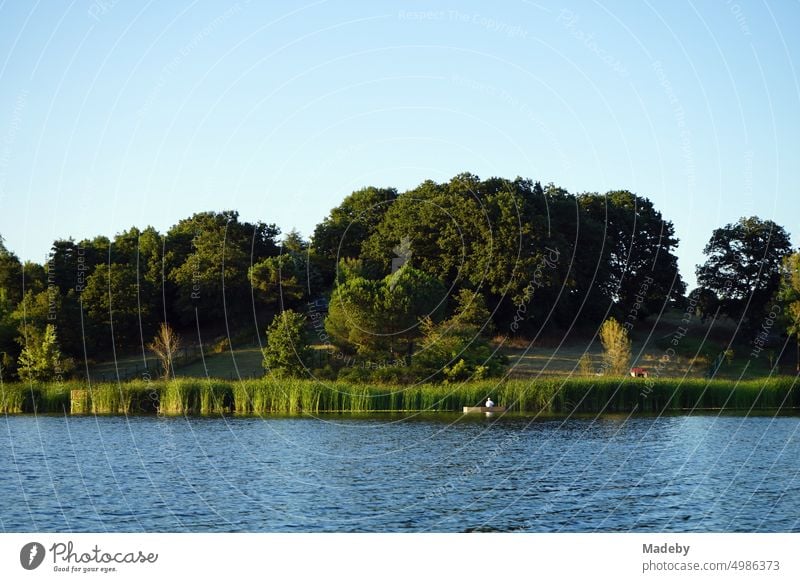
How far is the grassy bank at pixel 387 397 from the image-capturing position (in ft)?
186

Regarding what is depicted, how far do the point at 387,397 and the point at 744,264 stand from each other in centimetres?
4875

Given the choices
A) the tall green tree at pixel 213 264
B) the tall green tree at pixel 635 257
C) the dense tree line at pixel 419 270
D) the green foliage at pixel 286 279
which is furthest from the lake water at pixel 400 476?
the tall green tree at pixel 635 257

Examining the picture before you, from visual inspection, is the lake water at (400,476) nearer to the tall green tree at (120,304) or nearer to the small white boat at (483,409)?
the small white boat at (483,409)

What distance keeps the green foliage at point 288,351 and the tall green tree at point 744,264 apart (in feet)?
145

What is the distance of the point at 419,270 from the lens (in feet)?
259

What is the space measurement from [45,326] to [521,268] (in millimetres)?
38843

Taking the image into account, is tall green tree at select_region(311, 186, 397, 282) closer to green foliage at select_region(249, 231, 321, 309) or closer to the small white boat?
green foliage at select_region(249, 231, 321, 309)

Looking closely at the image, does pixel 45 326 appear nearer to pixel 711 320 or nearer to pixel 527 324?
pixel 527 324

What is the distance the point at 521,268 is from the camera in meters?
85.6

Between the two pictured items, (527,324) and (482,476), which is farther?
(527,324)

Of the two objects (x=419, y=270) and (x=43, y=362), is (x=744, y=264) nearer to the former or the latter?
(x=419, y=270)

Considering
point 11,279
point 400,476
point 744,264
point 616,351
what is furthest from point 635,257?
point 400,476

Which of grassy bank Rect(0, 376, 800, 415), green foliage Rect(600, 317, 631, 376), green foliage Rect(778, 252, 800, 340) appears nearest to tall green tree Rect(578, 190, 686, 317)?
green foliage Rect(778, 252, 800, 340)
